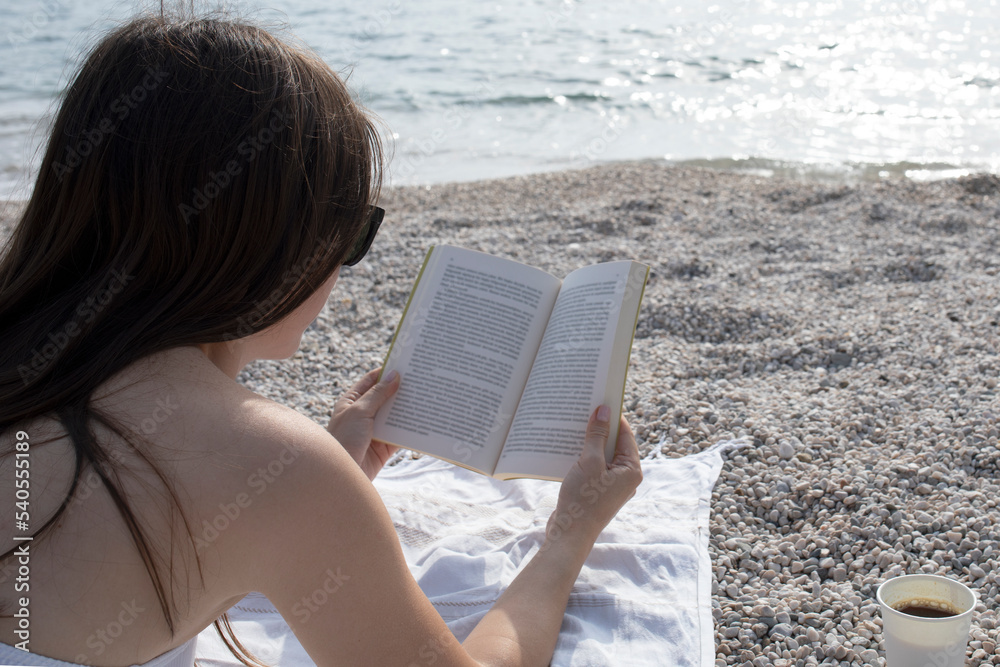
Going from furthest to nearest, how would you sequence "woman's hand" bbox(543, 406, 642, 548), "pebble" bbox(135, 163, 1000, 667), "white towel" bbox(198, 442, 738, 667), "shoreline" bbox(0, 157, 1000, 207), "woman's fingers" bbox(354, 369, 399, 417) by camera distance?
"shoreline" bbox(0, 157, 1000, 207) → "pebble" bbox(135, 163, 1000, 667) → "woman's fingers" bbox(354, 369, 399, 417) → "white towel" bbox(198, 442, 738, 667) → "woman's hand" bbox(543, 406, 642, 548)

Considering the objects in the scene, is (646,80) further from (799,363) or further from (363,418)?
(363,418)

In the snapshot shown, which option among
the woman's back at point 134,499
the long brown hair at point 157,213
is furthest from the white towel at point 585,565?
the long brown hair at point 157,213

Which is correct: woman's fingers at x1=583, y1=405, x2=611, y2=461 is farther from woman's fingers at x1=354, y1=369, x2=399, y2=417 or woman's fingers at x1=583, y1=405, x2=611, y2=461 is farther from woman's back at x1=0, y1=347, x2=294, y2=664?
woman's back at x1=0, y1=347, x2=294, y2=664

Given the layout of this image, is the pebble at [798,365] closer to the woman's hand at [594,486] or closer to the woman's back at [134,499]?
the woman's hand at [594,486]

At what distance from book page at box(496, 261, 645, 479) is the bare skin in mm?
739

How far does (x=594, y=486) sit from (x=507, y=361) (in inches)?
18.2

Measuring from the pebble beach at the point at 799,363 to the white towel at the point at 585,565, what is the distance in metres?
0.09

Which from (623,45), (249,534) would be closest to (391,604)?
(249,534)

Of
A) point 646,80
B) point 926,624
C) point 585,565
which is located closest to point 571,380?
point 585,565

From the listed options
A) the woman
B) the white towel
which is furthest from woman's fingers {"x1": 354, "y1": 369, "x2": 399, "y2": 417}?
the woman

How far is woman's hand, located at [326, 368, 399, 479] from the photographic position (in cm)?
208

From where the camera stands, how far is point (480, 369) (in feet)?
7.12

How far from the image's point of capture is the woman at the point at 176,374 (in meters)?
1.12

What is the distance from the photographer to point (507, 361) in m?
2.18
